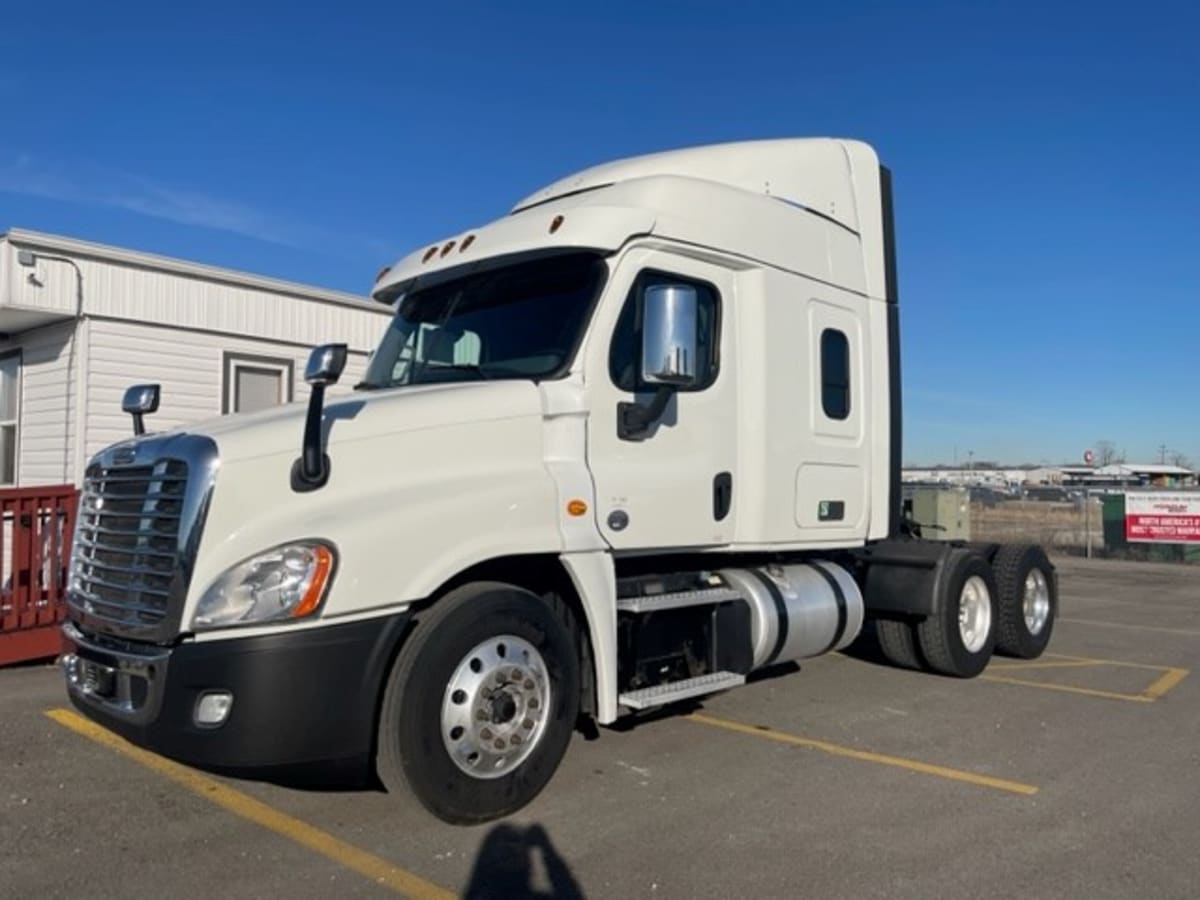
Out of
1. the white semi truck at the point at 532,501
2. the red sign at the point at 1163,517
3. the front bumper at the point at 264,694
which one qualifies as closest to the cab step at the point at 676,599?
the white semi truck at the point at 532,501

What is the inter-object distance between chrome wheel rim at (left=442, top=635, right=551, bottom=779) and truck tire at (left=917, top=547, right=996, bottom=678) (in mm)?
4212

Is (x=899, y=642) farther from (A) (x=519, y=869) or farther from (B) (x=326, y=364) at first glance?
(B) (x=326, y=364)

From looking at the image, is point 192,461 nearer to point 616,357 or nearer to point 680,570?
point 616,357

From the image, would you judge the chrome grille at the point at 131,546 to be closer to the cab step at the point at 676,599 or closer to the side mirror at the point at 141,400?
the side mirror at the point at 141,400

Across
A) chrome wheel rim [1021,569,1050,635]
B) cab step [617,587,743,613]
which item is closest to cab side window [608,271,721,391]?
cab step [617,587,743,613]

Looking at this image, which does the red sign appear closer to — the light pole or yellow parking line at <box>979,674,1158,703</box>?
yellow parking line at <box>979,674,1158,703</box>

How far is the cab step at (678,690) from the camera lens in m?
5.19

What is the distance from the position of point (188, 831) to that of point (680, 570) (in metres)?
3.03

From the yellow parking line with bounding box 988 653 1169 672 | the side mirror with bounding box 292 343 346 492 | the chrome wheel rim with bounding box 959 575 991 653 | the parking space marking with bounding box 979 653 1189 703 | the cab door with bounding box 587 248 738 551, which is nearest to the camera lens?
the side mirror with bounding box 292 343 346 492

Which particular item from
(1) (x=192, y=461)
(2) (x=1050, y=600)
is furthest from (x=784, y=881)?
(2) (x=1050, y=600)

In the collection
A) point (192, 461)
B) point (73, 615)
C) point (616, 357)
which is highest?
point (616, 357)

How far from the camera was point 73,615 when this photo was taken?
475 centimetres

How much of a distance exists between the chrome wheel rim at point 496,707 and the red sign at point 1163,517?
64.3ft

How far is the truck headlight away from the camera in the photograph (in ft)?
13.0
